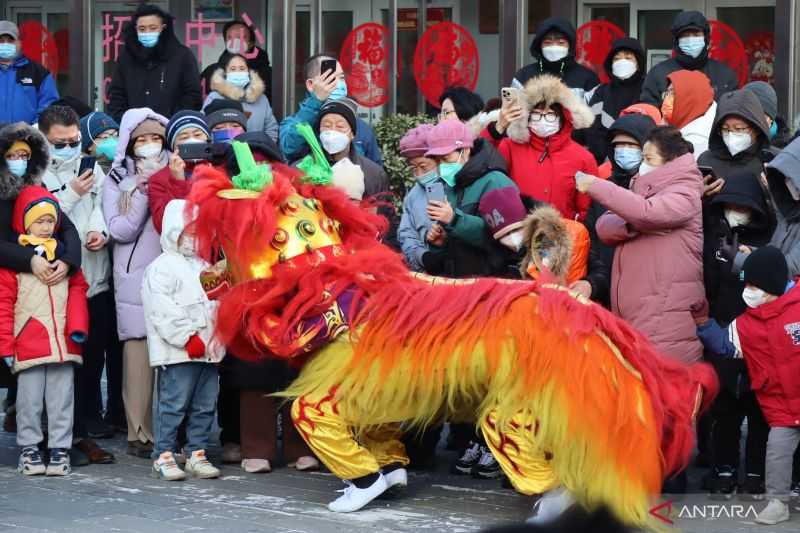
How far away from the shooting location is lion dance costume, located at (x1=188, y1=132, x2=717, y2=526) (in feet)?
20.3

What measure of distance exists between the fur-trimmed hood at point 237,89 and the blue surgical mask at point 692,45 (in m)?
3.15

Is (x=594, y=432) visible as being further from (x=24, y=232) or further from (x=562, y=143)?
(x=24, y=232)

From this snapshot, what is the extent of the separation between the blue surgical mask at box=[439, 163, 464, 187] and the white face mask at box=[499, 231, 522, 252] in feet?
1.74

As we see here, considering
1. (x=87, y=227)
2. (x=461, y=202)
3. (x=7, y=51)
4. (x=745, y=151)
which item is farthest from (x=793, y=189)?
(x=7, y=51)

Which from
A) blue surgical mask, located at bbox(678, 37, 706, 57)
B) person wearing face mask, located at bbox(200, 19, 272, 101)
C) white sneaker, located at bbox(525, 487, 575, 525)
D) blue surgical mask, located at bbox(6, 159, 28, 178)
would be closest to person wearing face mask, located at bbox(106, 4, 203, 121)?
person wearing face mask, located at bbox(200, 19, 272, 101)

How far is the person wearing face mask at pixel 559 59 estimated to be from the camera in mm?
9672

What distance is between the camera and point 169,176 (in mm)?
8109

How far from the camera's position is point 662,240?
7.27 meters

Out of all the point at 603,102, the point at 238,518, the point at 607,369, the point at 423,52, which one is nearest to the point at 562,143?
the point at 603,102

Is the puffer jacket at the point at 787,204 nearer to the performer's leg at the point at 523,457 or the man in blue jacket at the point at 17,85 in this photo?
the performer's leg at the point at 523,457

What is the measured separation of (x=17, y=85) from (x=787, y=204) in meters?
6.66

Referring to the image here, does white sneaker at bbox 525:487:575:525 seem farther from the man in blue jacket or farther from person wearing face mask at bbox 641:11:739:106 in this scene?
the man in blue jacket

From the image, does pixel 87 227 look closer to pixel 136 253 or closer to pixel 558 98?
pixel 136 253

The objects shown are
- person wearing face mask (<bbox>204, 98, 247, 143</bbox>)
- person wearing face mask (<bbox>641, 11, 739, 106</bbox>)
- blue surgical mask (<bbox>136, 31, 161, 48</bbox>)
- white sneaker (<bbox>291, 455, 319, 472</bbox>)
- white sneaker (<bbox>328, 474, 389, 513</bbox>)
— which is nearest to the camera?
white sneaker (<bbox>328, 474, 389, 513</bbox>)
